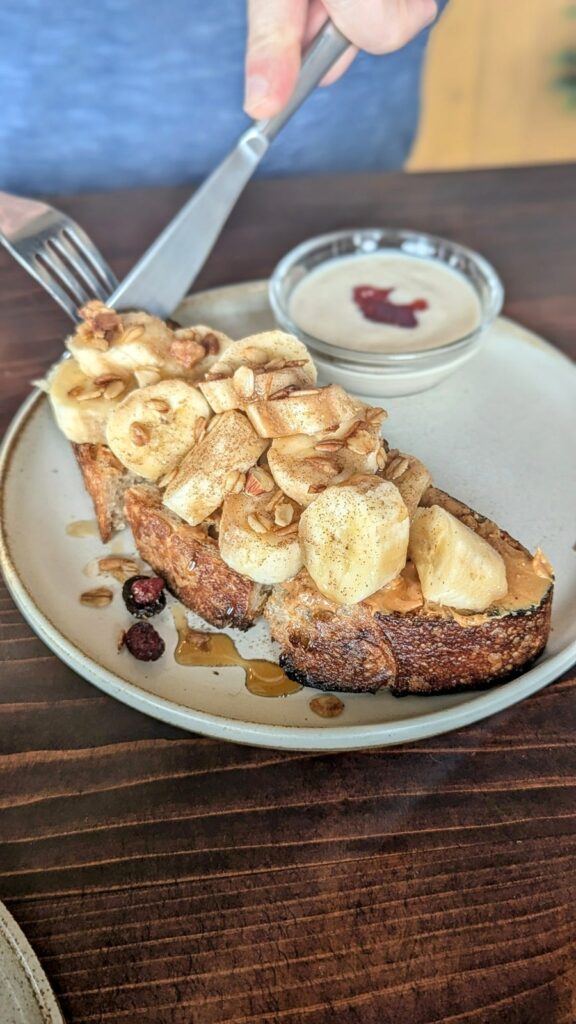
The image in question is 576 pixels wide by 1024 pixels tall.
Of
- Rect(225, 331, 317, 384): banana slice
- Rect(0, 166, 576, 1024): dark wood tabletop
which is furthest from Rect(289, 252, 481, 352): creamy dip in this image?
Rect(0, 166, 576, 1024): dark wood tabletop

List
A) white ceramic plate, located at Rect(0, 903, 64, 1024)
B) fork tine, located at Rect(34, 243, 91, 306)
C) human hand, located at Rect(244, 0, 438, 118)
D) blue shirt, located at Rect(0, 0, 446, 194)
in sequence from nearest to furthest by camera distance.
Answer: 1. white ceramic plate, located at Rect(0, 903, 64, 1024)
2. human hand, located at Rect(244, 0, 438, 118)
3. fork tine, located at Rect(34, 243, 91, 306)
4. blue shirt, located at Rect(0, 0, 446, 194)

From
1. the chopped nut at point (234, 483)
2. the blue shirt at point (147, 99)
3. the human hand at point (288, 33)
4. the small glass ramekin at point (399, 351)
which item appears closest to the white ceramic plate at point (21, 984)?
the chopped nut at point (234, 483)

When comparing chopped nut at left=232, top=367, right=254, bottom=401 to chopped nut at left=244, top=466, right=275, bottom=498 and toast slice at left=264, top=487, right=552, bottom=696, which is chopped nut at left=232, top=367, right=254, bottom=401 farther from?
toast slice at left=264, top=487, right=552, bottom=696

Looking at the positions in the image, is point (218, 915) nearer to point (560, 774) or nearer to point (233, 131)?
point (560, 774)

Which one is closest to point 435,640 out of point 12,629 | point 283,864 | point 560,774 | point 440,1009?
point 560,774

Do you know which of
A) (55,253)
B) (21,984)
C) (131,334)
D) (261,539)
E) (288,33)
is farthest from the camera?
(55,253)

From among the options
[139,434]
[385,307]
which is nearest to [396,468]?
[139,434]

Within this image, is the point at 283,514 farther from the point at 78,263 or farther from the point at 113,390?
the point at 78,263
